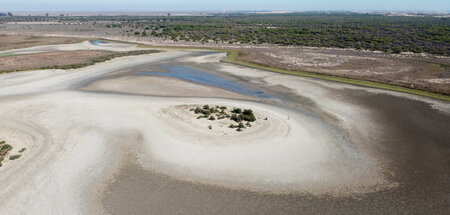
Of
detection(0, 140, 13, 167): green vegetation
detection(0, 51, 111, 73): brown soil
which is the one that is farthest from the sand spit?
detection(0, 140, 13, 167): green vegetation

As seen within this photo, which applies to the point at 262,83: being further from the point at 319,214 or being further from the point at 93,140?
the point at 319,214

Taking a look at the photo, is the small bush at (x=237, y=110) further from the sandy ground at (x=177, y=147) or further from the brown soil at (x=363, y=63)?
the brown soil at (x=363, y=63)

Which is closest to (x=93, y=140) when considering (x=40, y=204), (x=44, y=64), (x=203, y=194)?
(x=40, y=204)

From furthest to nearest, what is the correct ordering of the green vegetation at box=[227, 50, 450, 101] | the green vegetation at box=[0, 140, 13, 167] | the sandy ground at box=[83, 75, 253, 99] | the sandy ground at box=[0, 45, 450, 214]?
the sandy ground at box=[83, 75, 253, 99]
the green vegetation at box=[227, 50, 450, 101]
the green vegetation at box=[0, 140, 13, 167]
the sandy ground at box=[0, 45, 450, 214]

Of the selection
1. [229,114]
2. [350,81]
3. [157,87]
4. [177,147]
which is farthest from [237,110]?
[350,81]

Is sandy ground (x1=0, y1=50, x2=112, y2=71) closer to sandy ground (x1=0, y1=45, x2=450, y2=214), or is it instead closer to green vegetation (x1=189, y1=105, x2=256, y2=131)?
sandy ground (x1=0, y1=45, x2=450, y2=214)

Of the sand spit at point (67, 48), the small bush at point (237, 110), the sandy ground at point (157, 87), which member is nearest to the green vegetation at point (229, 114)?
the small bush at point (237, 110)
